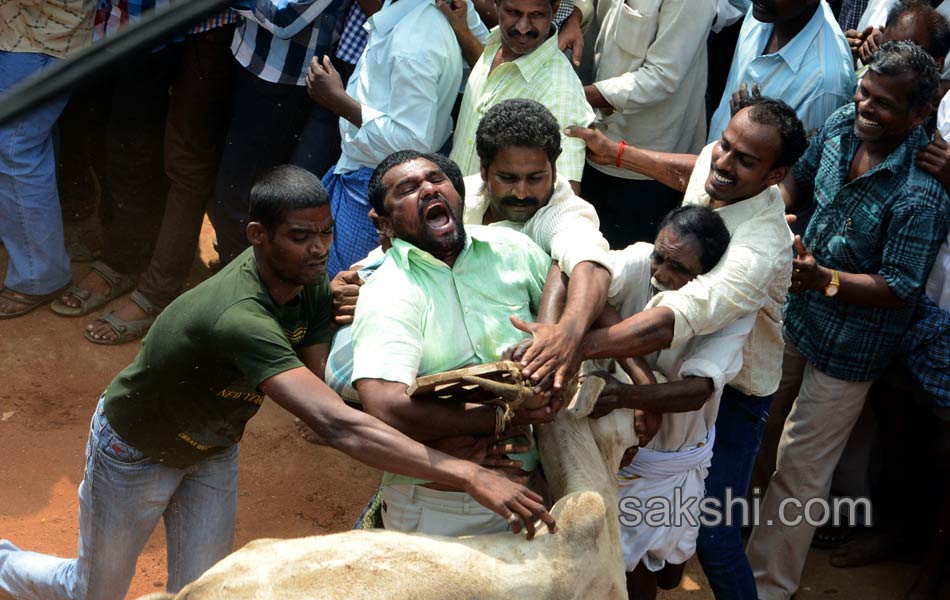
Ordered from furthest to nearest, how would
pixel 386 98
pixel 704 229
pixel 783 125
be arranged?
pixel 386 98, pixel 783 125, pixel 704 229

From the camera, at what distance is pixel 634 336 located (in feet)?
13.0

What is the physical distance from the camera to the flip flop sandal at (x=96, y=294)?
725 centimetres

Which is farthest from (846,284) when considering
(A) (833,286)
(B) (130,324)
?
(B) (130,324)

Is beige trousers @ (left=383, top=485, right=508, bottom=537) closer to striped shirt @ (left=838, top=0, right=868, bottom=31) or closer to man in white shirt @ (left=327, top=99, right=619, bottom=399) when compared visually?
man in white shirt @ (left=327, top=99, right=619, bottom=399)

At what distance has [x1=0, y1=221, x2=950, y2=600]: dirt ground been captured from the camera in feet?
19.2

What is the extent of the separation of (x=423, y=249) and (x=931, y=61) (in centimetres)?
238

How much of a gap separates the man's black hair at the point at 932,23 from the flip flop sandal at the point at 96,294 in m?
4.79

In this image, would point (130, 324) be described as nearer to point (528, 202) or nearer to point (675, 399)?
point (528, 202)

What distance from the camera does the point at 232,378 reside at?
3955mm

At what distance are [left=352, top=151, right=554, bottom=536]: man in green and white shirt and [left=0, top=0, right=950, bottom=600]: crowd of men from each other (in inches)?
0.4

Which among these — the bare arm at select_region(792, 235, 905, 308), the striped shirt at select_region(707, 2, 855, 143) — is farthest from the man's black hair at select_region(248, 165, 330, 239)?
the striped shirt at select_region(707, 2, 855, 143)

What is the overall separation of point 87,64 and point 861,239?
3933 millimetres

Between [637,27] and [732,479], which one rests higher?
[637,27]

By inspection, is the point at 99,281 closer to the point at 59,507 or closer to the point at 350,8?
the point at 59,507
